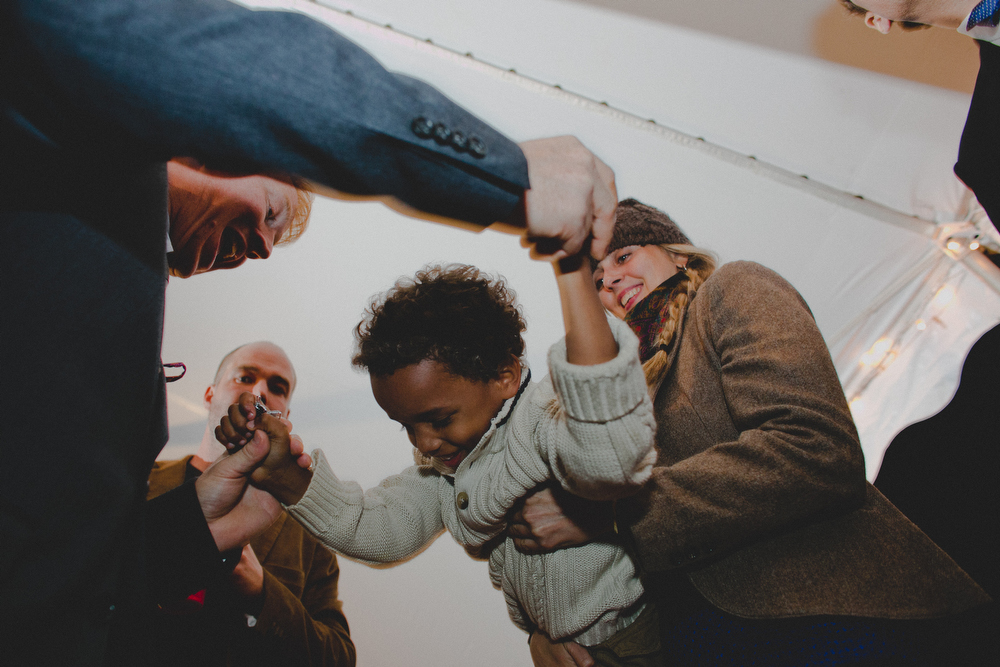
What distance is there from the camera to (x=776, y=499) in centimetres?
59

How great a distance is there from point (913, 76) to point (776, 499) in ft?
4.32

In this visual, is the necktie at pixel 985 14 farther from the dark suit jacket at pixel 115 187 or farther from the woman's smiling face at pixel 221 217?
the woman's smiling face at pixel 221 217

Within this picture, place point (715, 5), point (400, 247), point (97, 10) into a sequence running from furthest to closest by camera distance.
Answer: point (400, 247), point (715, 5), point (97, 10)

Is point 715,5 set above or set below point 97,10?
above

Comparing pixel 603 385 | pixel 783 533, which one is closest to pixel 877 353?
pixel 783 533

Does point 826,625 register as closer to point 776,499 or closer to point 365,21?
point 776,499

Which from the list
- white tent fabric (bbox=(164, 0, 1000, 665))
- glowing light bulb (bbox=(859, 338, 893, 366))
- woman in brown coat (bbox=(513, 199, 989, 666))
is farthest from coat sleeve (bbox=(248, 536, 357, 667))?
glowing light bulb (bbox=(859, 338, 893, 366))

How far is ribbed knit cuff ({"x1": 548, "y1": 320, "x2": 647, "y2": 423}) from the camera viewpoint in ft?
1.52

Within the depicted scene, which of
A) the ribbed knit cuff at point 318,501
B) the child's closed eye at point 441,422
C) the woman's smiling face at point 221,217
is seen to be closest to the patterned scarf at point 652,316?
the child's closed eye at point 441,422

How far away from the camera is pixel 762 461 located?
60cm

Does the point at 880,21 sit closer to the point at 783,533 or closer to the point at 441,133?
the point at 783,533

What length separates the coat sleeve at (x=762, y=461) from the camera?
1.95 ft

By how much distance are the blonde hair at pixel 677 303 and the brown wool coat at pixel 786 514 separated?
0.45ft

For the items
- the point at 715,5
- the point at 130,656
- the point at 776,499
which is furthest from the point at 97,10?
the point at 715,5
